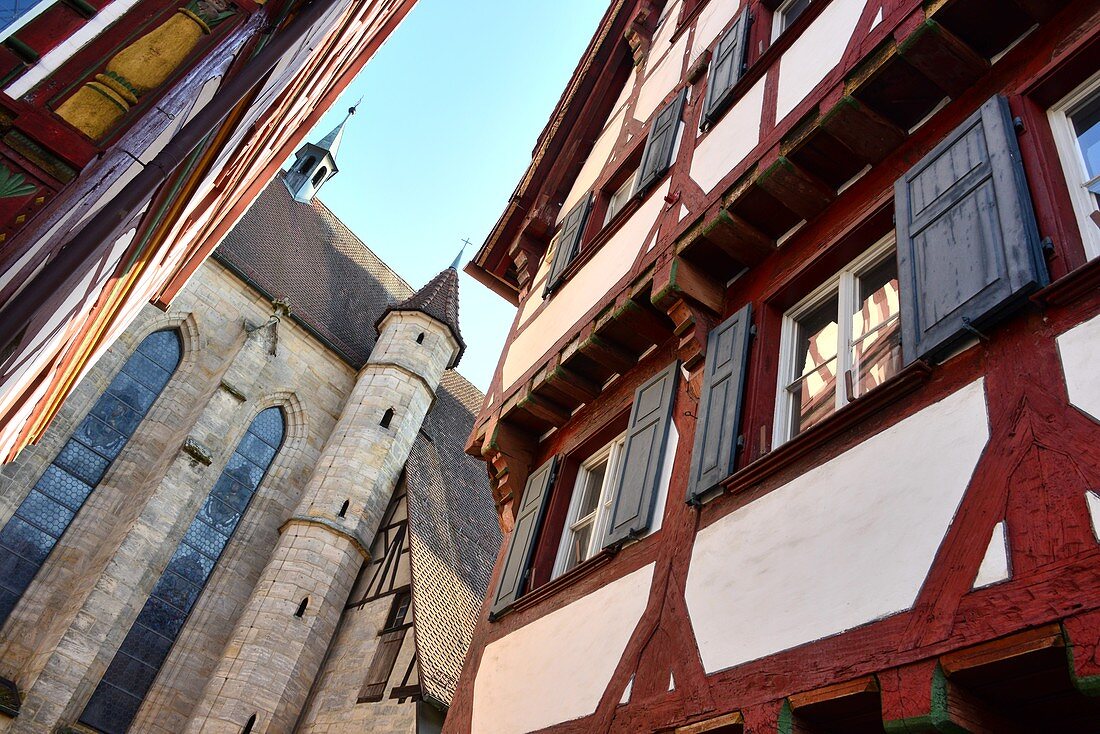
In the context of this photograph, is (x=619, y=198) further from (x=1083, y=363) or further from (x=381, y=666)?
(x=381, y=666)

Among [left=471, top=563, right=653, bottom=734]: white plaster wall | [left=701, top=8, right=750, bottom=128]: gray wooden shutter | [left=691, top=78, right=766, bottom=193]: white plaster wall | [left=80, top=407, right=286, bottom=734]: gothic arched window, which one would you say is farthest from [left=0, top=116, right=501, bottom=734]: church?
[left=701, top=8, right=750, bottom=128]: gray wooden shutter

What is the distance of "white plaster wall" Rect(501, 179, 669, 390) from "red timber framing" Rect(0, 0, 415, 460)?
242 centimetres

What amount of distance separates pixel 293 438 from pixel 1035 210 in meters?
18.4

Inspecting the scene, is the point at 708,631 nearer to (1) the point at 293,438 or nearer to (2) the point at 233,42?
(2) the point at 233,42

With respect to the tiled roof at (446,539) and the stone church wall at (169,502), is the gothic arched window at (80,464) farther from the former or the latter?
the tiled roof at (446,539)

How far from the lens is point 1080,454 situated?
8.46 feet

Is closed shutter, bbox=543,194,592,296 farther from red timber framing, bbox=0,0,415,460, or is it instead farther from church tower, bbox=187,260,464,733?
church tower, bbox=187,260,464,733

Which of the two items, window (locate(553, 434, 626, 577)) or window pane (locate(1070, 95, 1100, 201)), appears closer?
window pane (locate(1070, 95, 1100, 201))

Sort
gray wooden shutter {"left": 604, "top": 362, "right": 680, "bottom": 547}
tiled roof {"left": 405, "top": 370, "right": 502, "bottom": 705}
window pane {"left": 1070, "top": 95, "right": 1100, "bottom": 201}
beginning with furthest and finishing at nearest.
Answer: tiled roof {"left": 405, "top": 370, "right": 502, "bottom": 705} → gray wooden shutter {"left": 604, "top": 362, "right": 680, "bottom": 547} → window pane {"left": 1070, "top": 95, "right": 1100, "bottom": 201}

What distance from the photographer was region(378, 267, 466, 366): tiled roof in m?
22.5

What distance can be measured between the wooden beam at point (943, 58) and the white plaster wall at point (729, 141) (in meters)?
1.30

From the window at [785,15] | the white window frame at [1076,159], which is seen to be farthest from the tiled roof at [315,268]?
the white window frame at [1076,159]

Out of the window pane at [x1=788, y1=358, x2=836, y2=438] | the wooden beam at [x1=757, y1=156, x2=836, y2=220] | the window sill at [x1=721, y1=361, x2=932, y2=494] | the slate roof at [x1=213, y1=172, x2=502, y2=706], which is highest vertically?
the slate roof at [x1=213, y1=172, x2=502, y2=706]

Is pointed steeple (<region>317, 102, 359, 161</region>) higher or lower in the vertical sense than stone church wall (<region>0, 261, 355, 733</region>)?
higher
